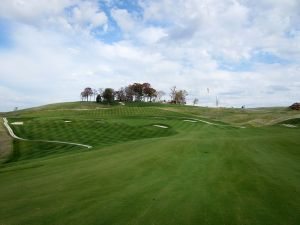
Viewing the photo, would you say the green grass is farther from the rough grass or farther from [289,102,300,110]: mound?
[289,102,300,110]: mound

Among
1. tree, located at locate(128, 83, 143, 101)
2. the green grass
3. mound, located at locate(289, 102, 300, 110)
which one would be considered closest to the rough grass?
the green grass

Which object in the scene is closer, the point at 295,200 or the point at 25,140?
the point at 295,200

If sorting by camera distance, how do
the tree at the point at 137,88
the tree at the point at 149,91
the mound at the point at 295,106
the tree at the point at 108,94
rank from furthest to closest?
the tree at the point at 149,91 < the tree at the point at 137,88 < the tree at the point at 108,94 < the mound at the point at 295,106

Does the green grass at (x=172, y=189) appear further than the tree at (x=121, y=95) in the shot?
No

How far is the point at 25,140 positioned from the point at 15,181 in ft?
110

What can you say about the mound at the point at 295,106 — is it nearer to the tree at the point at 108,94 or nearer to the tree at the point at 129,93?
the tree at the point at 108,94

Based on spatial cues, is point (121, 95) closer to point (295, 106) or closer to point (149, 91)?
point (149, 91)

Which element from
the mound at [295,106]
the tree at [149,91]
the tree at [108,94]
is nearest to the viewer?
the mound at [295,106]

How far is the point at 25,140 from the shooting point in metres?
49.7

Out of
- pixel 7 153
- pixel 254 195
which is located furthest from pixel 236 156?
pixel 7 153

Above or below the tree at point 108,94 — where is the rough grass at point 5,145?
below

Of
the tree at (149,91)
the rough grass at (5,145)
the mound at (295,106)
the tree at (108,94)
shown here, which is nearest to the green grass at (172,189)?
the rough grass at (5,145)

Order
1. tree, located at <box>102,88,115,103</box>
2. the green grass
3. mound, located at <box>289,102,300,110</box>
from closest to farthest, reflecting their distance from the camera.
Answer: the green grass
mound, located at <box>289,102,300,110</box>
tree, located at <box>102,88,115,103</box>

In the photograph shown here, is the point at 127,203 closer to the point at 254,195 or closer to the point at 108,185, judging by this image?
the point at 108,185
